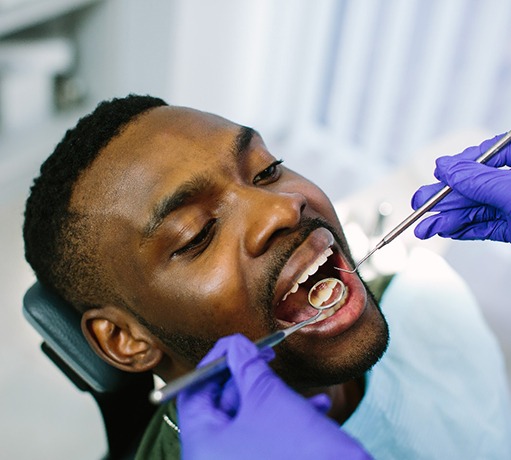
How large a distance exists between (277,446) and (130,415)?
65cm

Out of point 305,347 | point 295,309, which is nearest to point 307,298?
point 295,309

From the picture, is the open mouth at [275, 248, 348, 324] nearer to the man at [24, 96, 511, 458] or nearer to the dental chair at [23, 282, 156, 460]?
the man at [24, 96, 511, 458]

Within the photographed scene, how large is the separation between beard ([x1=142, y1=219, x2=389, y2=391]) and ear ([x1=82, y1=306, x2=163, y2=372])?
11 cm

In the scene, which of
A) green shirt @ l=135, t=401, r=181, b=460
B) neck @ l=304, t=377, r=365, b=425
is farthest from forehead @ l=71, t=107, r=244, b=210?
neck @ l=304, t=377, r=365, b=425

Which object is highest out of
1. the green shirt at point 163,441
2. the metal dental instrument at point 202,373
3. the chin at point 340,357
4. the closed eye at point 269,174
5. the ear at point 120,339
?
the closed eye at point 269,174

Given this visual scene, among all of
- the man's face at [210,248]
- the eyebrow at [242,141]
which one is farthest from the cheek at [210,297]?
the eyebrow at [242,141]

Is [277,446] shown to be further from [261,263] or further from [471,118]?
[471,118]

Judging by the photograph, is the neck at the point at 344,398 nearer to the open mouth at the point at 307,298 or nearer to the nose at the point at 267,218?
the open mouth at the point at 307,298

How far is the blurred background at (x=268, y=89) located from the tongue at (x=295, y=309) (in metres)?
0.82

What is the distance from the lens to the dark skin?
3.51ft

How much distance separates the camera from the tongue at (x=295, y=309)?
46.0 inches

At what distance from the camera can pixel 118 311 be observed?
1.18 metres

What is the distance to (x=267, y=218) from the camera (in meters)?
1.07

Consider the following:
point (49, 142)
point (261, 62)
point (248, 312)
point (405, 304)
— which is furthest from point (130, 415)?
point (261, 62)
